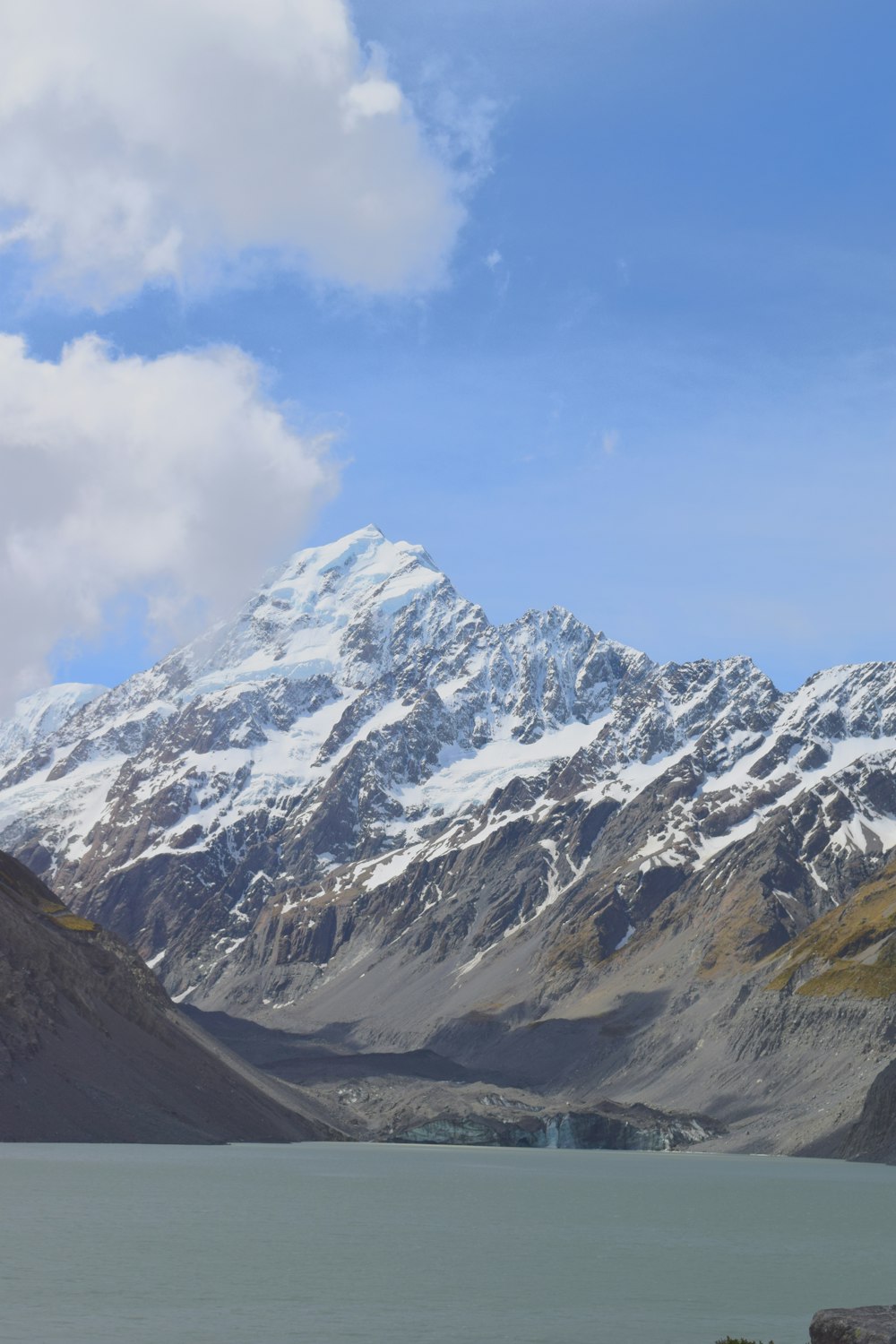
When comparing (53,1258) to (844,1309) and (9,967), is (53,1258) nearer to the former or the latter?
(844,1309)

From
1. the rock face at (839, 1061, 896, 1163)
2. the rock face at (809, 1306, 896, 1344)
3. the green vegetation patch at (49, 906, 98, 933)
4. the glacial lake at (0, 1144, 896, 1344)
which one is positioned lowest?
the rock face at (809, 1306, 896, 1344)

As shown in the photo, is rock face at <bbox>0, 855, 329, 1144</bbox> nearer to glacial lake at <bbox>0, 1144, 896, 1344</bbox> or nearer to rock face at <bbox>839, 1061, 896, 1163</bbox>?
glacial lake at <bbox>0, 1144, 896, 1344</bbox>

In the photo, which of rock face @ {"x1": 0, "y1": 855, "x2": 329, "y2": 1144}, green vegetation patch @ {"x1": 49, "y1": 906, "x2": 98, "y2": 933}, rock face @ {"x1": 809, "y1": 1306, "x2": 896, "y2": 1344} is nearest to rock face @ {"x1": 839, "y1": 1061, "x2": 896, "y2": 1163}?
rock face @ {"x1": 0, "y1": 855, "x2": 329, "y2": 1144}

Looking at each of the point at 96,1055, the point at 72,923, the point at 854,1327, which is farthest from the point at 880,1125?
the point at 854,1327

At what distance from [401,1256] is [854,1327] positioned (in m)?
32.4

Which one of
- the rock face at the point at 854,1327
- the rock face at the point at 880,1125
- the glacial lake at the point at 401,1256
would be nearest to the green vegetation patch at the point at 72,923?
the glacial lake at the point at 401,1256

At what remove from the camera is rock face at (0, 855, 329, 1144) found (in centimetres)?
13888

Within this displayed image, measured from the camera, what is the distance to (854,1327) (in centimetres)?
4184

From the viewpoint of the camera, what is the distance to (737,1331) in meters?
Result: 50.7

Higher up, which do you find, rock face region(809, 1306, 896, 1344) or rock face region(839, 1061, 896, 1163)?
rock face region(839, 1061, 896, 1163)

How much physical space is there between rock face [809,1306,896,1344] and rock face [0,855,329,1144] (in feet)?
343

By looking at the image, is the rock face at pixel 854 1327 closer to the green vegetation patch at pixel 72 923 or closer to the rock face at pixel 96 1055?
the rock face at pixel 96 1055

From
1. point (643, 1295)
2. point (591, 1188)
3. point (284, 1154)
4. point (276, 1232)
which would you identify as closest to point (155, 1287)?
point (643, 1295)

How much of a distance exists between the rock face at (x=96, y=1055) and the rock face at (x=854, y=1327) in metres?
105
